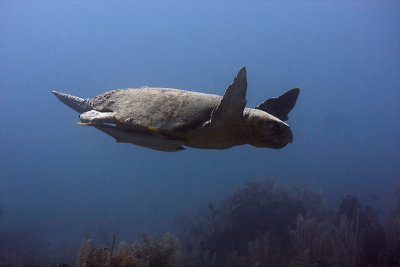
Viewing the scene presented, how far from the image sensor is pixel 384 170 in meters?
38.1

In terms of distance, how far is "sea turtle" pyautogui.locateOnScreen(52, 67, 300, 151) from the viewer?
7.50 ft

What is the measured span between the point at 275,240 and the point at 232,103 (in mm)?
6761

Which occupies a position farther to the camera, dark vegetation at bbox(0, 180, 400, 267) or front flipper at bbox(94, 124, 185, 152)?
dark vegetation at bbox(0, 180, 400, 267)

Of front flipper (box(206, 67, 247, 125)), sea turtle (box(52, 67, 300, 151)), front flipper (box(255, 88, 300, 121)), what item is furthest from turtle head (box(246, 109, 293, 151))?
front flipper (box(255, 88, 300, 121))

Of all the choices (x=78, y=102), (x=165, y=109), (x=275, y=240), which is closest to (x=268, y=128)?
(x=165, y=109)

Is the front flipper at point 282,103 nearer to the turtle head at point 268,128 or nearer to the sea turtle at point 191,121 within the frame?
the sea turtle at point 191,121

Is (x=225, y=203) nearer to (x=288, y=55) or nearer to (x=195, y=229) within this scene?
(x=195, y=229)

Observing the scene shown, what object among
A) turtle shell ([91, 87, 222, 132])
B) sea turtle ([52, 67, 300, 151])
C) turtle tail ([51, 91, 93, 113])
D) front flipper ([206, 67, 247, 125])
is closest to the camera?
front flipper ([206, 67, 247, 125])

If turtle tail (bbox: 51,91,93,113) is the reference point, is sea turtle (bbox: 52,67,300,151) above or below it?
below

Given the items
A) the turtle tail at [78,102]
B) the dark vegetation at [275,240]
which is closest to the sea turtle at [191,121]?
the turtle tail at [78,102]

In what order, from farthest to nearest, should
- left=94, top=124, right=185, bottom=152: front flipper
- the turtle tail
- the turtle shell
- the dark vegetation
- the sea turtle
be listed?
the dark vegetation → the turtle tail → left=94, top=124, right=185, bottom=152: front flipper → the turtle shell → the sea turtle

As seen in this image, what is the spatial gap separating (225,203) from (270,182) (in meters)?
2.65

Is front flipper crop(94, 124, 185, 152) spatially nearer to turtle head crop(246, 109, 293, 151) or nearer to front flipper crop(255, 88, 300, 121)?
turtle head crop(246, 109, 293, 151)

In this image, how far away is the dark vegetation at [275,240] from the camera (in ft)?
18.8
